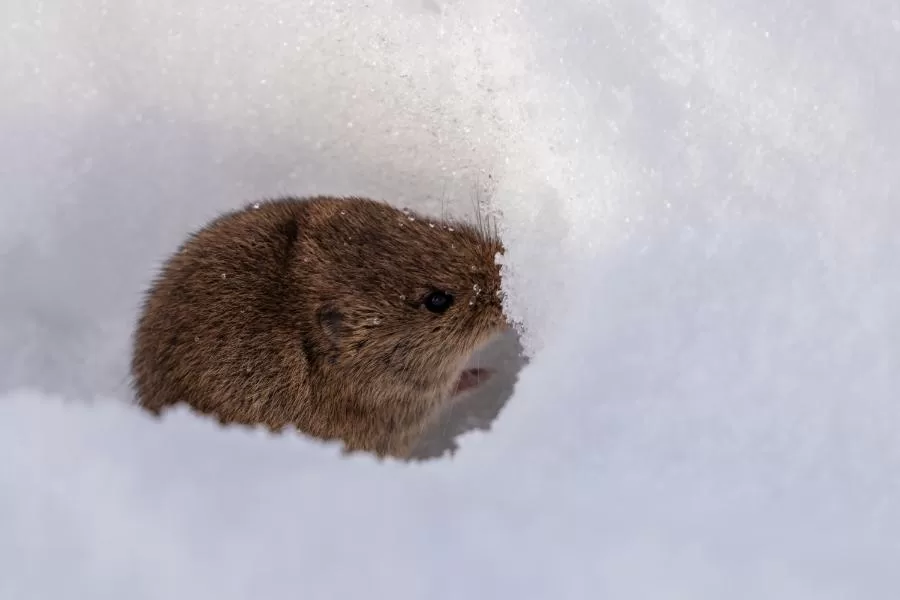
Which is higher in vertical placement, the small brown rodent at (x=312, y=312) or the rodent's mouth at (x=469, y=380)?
the rodent's mouth at (x=469, y=380)

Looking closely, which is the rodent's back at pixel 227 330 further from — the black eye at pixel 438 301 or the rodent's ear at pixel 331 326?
the black eye at pixel 438 301

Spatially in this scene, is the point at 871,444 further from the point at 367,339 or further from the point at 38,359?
the point at 38,359

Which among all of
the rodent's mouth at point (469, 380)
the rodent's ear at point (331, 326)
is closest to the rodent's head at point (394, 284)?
the rodent's ear at point (331, 326)

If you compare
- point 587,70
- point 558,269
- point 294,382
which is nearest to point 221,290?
point 294,382

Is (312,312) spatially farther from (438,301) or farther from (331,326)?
(438,301)

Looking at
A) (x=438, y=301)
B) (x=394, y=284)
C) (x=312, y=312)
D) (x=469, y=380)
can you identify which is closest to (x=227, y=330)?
(x=312, y=312)

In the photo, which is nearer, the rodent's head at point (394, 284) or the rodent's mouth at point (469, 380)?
the rodent's head at point (394, 284)

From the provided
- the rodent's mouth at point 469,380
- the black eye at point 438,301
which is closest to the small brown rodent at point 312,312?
the black eye at point 438,301

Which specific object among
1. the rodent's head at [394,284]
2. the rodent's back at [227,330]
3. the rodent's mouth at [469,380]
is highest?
the rodent's mouth at [469,380]
